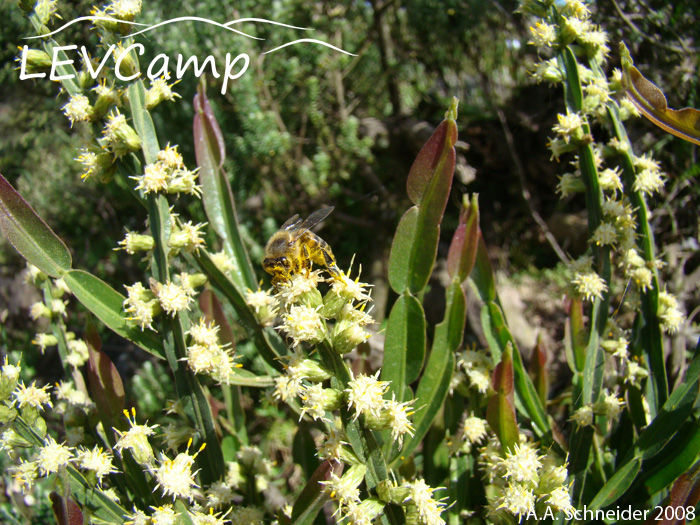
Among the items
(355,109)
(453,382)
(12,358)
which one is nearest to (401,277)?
(453,382)

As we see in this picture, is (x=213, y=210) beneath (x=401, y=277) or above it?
above

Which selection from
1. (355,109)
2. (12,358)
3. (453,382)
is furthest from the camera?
(355,109)

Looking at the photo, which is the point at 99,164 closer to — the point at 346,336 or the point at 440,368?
the point at 346,336

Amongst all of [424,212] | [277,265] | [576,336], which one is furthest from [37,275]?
[576,336]

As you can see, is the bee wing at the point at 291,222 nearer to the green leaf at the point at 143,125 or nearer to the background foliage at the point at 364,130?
the green leaf at the point at 143,125

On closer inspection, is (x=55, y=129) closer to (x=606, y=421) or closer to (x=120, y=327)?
(x=120, y=327)

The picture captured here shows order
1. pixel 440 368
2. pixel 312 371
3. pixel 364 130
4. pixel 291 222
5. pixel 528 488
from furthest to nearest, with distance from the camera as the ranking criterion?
Answer: pixel 364 130
pixel 291 222
pixel 440 368
pixel 528 488
pixel 312 371

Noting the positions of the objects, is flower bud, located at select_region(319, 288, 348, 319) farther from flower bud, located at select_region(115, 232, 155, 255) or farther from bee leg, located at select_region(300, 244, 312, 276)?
flower bud, located at select_region(115, 232, 155, 255)
